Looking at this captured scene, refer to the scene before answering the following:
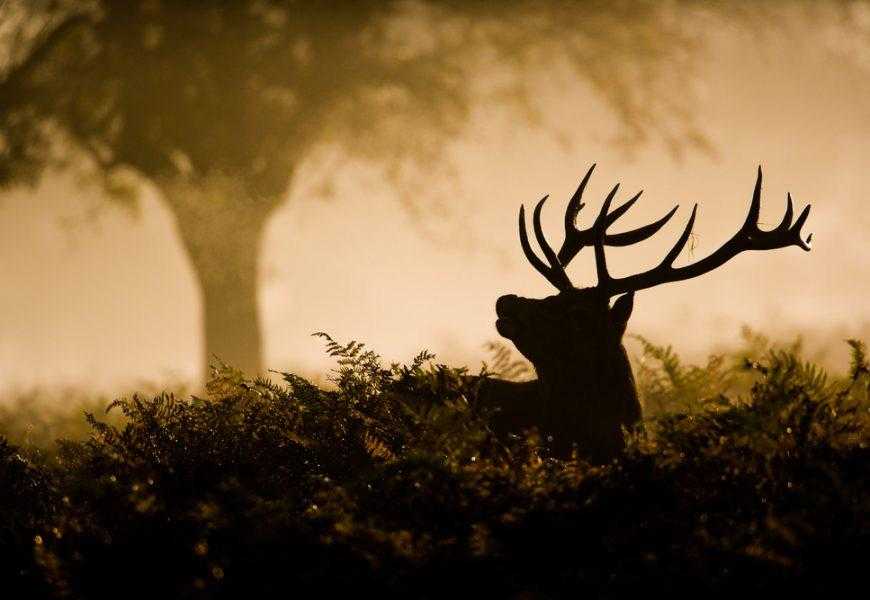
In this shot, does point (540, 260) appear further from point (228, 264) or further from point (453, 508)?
point (228, 264)

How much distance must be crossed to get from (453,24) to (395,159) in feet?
11.3

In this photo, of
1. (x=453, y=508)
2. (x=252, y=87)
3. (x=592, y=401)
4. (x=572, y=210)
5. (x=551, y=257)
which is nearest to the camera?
(x=453, y=508)

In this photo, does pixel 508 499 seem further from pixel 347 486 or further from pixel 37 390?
pixel 37 390

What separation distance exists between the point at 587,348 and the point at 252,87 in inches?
650

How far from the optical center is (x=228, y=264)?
1997 cm

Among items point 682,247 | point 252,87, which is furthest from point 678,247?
point 252,87

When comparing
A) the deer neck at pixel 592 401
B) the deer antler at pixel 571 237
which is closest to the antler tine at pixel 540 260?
the deer antler at pixel 571 237

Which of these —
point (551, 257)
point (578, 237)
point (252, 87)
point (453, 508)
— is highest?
point (252, 87)

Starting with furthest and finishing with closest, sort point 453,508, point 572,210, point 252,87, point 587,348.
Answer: point 252,87 → point 572,210 → point 587,348 → point 453,508

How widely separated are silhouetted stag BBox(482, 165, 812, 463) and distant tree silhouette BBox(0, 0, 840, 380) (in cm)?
1581

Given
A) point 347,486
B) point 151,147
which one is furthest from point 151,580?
point 151,147

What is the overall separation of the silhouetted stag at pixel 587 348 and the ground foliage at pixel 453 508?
71 cm

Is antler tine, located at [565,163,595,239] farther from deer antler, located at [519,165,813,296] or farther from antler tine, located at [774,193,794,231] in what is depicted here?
antler tine, located at [774,193,794,231]

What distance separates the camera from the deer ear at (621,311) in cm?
371
